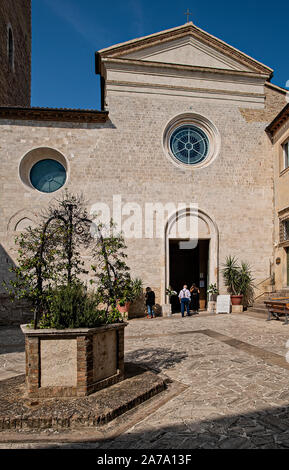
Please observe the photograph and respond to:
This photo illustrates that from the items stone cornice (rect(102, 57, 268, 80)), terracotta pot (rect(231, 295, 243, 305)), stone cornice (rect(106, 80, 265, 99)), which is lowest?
terracotta pot (rect(231, 295, 243, 305))

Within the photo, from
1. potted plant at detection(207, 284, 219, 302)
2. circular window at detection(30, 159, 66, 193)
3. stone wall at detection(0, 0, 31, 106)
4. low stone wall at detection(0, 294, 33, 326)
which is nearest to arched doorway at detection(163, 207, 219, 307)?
potted plant at detection(207, 284, 219, 302)

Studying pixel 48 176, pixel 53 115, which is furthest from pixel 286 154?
pixel 48 176

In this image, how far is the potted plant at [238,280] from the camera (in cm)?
1549

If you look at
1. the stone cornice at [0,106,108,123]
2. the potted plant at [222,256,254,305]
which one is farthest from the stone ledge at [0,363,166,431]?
the stone cornice at [0,106,108,123]

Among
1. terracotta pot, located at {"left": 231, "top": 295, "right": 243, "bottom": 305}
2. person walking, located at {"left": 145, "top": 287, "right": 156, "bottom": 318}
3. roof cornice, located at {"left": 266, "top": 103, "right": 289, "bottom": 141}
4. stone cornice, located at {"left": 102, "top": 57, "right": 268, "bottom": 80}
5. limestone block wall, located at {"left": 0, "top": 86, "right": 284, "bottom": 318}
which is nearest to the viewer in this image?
person walking, located at {"left": 145, "top": 287, "right": 156, "bottom": 318}

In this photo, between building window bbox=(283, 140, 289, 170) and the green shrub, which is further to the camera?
building window bbox=(283, 140, 289, 170)

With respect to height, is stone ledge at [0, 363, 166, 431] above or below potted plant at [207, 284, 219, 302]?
below

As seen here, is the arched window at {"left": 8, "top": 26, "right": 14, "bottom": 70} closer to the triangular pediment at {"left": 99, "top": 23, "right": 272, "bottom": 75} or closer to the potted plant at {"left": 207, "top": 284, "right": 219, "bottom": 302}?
the triangular pediment at {"left": 99, "top": 23, "right": 272, "bottom": 75}

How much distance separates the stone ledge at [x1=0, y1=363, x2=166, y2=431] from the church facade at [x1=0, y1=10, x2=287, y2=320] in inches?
393

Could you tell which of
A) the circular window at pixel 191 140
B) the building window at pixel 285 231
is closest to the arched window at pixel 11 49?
the circular window at pixel 191 140

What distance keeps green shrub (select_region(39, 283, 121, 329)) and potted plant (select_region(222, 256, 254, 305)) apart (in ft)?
36.6

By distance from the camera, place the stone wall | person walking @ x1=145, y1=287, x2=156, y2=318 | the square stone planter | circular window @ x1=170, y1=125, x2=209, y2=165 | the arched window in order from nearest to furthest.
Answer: the square stone planter, person walking @ x1=145, y1=287, x2=156, y2=318, circular window @ x1=170, y1=125, x2=209, y2=165, the stone wall, the arched window

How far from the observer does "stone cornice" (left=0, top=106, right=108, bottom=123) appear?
14.5 metres

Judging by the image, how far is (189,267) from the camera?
1956 centimetres
